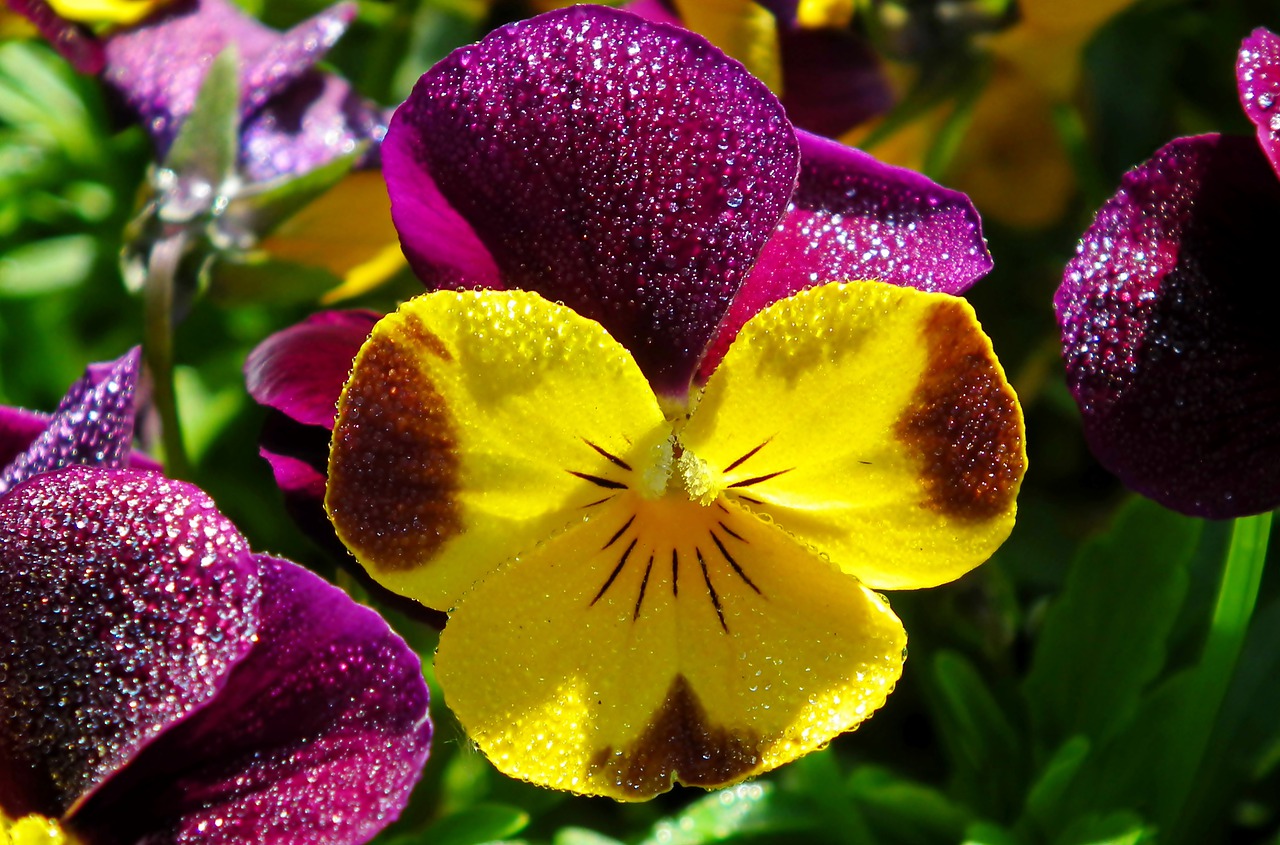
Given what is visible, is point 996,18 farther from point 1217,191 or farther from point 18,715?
point 18,715

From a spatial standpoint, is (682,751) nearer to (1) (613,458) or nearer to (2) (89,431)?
(1) (613,458)

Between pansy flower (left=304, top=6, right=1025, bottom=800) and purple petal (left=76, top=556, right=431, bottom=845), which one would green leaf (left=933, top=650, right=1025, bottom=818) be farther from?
purple petal (left=76, top=556, right=431, bottom=845)

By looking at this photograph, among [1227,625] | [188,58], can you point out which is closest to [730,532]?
[1227,625]

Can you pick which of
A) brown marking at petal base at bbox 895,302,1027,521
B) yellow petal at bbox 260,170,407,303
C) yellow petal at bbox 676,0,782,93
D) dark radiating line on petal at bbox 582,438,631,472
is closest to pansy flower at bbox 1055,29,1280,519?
brown marking at petal base at bbox 895,302,1027,521

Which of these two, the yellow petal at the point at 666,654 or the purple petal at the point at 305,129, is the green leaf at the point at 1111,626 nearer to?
the yellow petal at the point at 666,654

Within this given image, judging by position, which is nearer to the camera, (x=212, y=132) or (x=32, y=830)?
(x=32, y=830)

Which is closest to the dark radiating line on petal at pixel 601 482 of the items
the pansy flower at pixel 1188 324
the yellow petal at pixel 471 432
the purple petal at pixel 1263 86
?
the yellow petal at pixel 471 432

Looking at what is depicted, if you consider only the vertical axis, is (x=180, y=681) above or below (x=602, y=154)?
below
